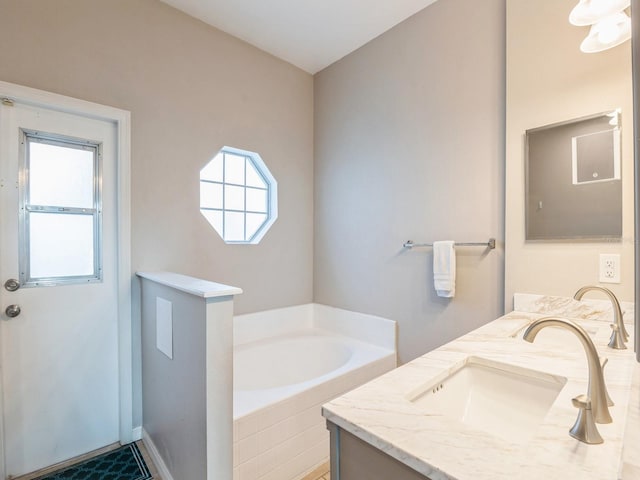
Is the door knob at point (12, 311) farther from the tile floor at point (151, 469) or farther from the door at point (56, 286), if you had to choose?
the tile floor at point (151, 469)

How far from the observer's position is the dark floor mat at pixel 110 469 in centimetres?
165

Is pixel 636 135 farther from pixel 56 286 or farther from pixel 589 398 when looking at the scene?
pixel 56 286

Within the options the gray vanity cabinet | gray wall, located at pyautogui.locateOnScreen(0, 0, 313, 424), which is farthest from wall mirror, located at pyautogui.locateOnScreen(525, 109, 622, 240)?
gray wall, located at pyautogui.locateOnScreen(0, 0, 313, 424)

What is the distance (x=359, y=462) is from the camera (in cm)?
69

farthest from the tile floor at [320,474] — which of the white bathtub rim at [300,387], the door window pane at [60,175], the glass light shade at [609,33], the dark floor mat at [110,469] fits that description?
the glass light shade at [609,33]

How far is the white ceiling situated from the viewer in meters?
2.07

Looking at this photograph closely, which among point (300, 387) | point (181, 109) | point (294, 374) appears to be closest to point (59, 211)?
point (181, 109)

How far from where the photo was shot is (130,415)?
1956mm

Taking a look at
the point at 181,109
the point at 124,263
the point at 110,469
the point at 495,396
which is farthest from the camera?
the point at 181,109

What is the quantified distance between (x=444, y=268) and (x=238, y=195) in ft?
5.45

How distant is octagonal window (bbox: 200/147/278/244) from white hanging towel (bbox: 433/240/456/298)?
1361 mm

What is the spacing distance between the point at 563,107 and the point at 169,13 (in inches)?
95.6

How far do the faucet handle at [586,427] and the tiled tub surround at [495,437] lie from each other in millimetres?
12

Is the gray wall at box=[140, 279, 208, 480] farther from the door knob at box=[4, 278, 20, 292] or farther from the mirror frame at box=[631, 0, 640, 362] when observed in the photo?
the mirror frame at box=[631, 0, 640, 362]
